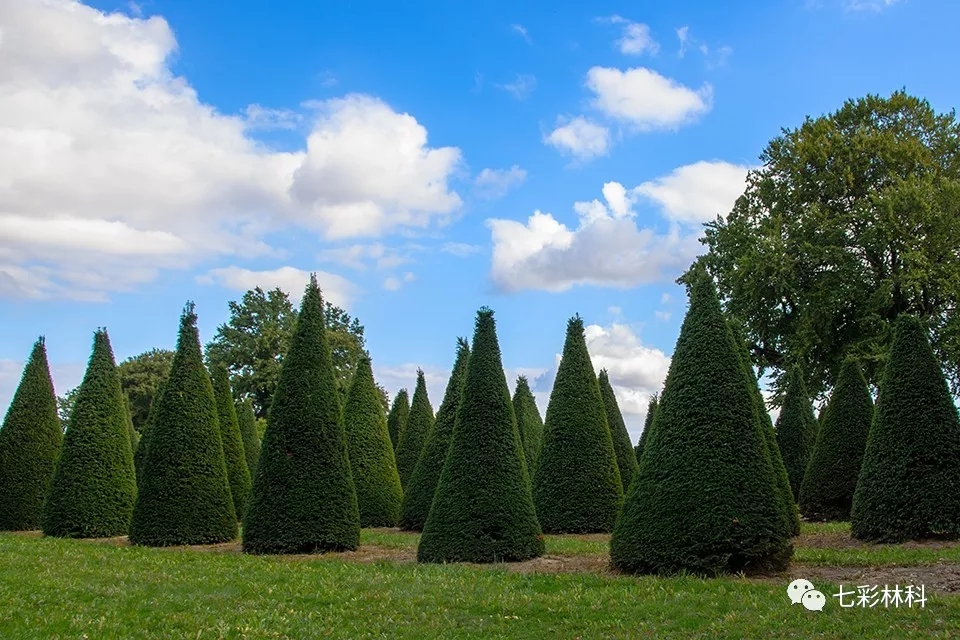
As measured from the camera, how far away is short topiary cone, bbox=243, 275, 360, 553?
15492 millimetres

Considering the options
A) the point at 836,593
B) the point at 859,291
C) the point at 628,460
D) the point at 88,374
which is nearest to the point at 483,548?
the point at 836,593

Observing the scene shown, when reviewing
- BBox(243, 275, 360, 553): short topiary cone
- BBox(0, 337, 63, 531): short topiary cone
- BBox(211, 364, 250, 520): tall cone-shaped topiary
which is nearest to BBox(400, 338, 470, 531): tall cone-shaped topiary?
BBox(243, 275, 360, 553): short topiary cone

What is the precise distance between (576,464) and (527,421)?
996 cm

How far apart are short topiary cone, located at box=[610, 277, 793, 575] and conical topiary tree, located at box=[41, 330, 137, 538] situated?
46.1ft

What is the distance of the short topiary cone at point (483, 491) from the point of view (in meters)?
13.7

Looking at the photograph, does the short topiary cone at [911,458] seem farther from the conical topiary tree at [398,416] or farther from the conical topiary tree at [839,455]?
the conical topiary tree at [398,416]

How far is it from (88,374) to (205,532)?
22.5ft

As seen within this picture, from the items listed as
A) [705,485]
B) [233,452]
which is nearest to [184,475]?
[233,452]

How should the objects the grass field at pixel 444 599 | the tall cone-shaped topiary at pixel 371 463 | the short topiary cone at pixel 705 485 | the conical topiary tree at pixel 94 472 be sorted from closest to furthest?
the grass field at pixel 444 599
the short topiary cone at pixel 705 485
the conical topiary tree at pixel 94 472
the tall cone-shaped topiary at pixel 371 463

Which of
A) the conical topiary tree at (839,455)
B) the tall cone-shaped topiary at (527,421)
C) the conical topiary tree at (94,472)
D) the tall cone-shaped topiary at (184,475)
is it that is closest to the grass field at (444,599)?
the tall cone-shaped topiary at (184,475)

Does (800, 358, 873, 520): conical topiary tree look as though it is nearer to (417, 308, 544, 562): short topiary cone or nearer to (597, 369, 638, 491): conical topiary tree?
(597, 369, 638, 491): conical topiary tree

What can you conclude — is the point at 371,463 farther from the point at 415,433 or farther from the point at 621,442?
the point at 621,442

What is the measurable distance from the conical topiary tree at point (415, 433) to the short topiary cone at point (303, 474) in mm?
9716

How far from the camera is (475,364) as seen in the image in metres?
15.2
